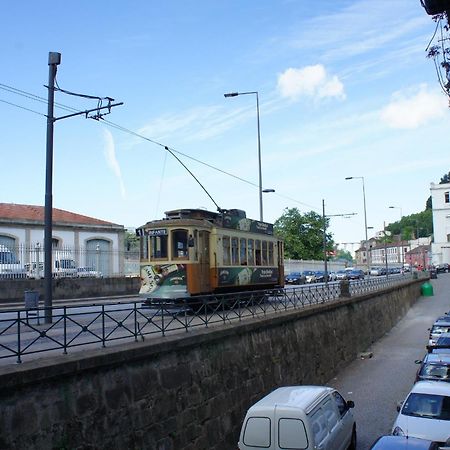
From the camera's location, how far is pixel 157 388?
10523mm

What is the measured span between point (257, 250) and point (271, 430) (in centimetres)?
1219

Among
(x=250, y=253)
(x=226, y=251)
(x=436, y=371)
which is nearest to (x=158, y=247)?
(x=226, y=251)

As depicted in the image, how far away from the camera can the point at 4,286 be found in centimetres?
2325

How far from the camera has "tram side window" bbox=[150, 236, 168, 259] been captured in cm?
1719

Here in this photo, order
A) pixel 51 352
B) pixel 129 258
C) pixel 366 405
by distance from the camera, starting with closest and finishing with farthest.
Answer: pixel 51 352
pixel 366 405
pixel 129 258

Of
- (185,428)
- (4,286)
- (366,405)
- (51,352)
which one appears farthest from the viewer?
(4,286)

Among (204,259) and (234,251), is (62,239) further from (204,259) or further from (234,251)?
(204,259)

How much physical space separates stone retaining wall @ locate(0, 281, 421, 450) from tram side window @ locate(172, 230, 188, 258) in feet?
11.0

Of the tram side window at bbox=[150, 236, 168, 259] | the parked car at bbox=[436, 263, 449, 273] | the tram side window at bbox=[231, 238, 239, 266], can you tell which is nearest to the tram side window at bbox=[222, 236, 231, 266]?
the tram side window at bbox=[231, 238, 239, 266]

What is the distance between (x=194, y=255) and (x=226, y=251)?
6.76 feet

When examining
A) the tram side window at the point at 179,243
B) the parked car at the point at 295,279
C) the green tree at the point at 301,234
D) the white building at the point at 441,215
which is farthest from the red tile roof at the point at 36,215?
the white building at the point at 441,215

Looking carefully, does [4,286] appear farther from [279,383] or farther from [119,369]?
[119,369]

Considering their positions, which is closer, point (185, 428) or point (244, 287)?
point (185, 428)

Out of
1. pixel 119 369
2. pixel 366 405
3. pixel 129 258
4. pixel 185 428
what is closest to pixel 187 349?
pixel 185 428
